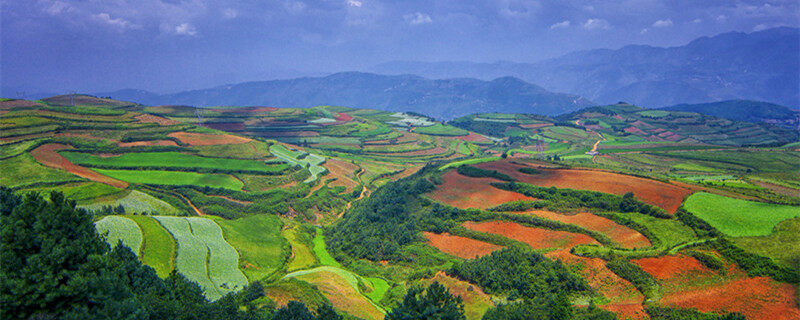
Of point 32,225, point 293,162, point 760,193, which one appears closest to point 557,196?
point 760,193

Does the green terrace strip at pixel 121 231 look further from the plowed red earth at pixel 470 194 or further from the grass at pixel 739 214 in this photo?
the grass at pixel 739 214

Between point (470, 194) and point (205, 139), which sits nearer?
point (470, 194)

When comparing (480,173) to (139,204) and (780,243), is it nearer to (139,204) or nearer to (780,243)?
(780,243)

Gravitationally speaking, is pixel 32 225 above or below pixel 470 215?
above

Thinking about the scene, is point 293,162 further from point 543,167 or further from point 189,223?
point 543,167

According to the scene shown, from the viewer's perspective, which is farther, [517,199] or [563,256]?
[517,199]

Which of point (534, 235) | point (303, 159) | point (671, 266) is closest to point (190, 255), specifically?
point (534, 235)

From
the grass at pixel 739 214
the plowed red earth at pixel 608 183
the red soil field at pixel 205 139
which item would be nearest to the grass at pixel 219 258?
the plowed red earth at pixel 608 183
